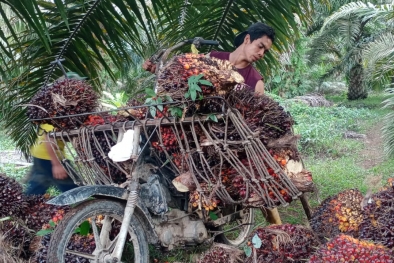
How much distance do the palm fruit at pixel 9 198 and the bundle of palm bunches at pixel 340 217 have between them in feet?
5.75

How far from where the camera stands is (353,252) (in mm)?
1656

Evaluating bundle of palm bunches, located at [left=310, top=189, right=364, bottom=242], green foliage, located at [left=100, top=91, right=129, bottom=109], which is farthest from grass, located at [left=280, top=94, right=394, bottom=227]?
green foliage, located at [left=100, top=91, right=129, bottom=109]

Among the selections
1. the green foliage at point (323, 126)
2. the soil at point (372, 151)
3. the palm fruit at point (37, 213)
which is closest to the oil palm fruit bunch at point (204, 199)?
the palm fruit at point (37, 213)

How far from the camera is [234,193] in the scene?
2.35m

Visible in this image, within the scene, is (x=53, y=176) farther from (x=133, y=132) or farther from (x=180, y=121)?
(x=180, y=121)

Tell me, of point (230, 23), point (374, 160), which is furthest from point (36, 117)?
point (374, 160)

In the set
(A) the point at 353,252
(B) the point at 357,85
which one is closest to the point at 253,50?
(A) the point at 353,252

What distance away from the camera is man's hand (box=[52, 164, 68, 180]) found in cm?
349

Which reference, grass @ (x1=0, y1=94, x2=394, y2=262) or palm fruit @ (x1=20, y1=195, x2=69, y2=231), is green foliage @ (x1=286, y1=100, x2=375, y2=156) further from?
palm fruit @ (x1=20, y1=195, x2=69, y2=231)

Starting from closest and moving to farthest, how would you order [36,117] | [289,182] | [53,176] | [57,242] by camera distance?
[57,242], [289,182], [36,117], [53,176]

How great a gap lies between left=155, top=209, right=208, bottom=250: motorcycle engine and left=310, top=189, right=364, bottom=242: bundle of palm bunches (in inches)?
25.4

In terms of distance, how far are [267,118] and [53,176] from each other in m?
2.02

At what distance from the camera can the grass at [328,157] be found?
401 centimetres

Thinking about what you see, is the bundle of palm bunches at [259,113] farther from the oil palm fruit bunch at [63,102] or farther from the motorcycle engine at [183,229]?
the oil palm fruit bunch at [63,102]
